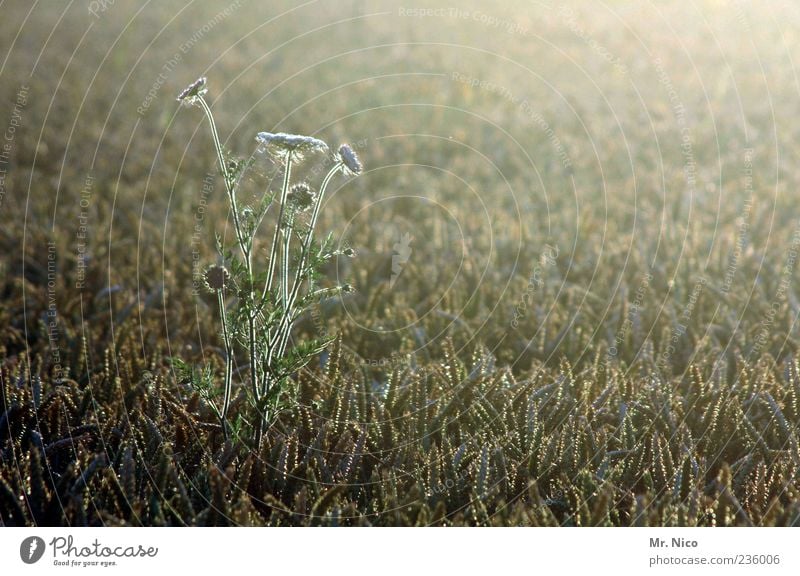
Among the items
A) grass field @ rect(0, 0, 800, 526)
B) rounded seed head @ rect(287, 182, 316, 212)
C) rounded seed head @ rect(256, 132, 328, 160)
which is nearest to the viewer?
rounded seed head @ rect(256, 132, 328, 160)

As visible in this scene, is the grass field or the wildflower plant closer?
the wildflower plant

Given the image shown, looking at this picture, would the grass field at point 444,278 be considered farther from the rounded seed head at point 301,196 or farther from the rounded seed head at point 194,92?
the rounded seed head at point 194,92

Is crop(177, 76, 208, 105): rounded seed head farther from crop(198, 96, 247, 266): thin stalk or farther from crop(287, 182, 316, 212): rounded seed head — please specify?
crop(287, 182, 316, 212): rounded seed head

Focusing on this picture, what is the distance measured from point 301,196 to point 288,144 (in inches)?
7.1

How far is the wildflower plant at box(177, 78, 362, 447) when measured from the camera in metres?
2.21

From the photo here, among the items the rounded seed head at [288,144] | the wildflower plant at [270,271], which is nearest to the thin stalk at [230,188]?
the wildflower plant at [270,271]

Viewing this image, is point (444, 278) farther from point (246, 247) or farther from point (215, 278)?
point (215, 278)

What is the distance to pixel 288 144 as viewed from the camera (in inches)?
83.7

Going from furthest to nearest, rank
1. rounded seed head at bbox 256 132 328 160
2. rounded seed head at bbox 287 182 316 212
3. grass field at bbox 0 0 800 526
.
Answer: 1. grass field at bbox 0 0 800 526
2. rounded seed head at bbox 287 182 316 212
3. rounded seed head at bbox 256 132 328 160

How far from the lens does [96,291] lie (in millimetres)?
4551

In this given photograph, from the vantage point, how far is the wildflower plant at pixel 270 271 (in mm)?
2211

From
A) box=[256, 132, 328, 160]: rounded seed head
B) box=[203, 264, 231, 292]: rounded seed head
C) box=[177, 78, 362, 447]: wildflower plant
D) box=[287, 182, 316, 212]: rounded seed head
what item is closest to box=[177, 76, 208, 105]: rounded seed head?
box=[177, 78, 362, 447]: wildflower plant
